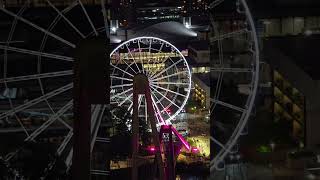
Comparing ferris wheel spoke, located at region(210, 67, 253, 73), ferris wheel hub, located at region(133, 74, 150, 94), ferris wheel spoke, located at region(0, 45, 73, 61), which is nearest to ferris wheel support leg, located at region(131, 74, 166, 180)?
ferris wheel hub, located at region(133, 74, 150, 94)

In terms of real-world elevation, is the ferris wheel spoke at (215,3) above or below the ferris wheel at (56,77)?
above

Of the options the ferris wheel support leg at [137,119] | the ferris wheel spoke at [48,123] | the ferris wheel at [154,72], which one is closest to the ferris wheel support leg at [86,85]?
the ferris wheel support leg at [137,119]

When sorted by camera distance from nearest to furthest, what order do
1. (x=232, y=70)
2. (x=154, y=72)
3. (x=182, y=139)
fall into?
(x=182, y=139) → (x=154, y=72) → (x=232, y=70)

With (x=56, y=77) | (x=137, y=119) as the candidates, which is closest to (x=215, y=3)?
(x=137, y=119)

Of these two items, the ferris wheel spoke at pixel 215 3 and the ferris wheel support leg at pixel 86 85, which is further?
the ferris wheel spoke at pixel 215 3

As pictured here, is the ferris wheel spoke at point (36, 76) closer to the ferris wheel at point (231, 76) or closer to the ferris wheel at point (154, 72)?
the ferris wheel at point (154, 72)

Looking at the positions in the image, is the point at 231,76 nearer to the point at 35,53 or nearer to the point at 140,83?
the point at 140,83

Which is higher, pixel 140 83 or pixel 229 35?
pixel 229 35
